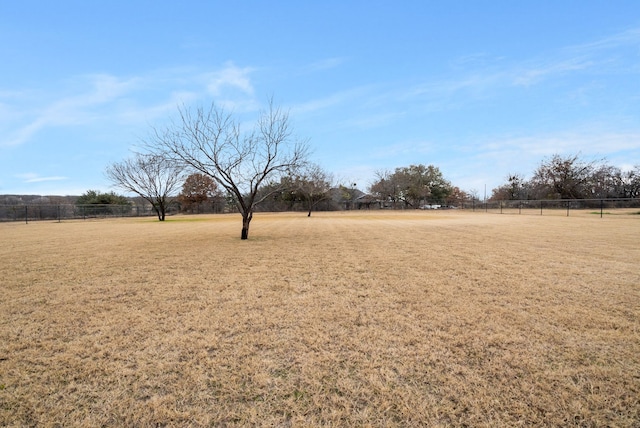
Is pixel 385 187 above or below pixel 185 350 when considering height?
above

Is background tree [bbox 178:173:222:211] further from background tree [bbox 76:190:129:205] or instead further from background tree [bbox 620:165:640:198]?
background tree [bbox 620:165:640:198]

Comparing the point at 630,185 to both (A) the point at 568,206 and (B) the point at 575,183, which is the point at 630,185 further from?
(A) the point at 568,206

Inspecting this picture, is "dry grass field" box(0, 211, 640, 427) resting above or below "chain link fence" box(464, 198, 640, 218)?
below

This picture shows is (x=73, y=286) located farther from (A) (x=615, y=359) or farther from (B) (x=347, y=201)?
(B) (x=347, y=201)

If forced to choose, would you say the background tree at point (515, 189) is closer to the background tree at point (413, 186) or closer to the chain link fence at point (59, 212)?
the background tree at point (413, 186)

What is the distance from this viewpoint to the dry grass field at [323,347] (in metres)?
1.86

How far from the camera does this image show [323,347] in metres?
2.63

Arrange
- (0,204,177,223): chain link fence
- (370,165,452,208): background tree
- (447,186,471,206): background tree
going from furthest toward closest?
(447,186,471,206): background tree → (370,165,452,208): background tree → (0,204,177,223): chain link fence

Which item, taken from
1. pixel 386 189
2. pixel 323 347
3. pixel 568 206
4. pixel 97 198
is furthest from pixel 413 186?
pixel 323 347

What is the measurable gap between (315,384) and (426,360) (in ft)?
3.17

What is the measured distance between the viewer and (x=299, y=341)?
274 centimetres

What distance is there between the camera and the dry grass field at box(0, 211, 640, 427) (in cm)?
186

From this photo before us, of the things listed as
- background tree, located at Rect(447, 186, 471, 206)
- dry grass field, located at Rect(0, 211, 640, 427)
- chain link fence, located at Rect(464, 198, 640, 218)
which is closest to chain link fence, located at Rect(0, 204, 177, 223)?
dry grass field, located at Rect(0, 211, 640, 427)

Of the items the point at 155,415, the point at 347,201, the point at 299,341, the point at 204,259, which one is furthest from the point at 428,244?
the point at 347,201
